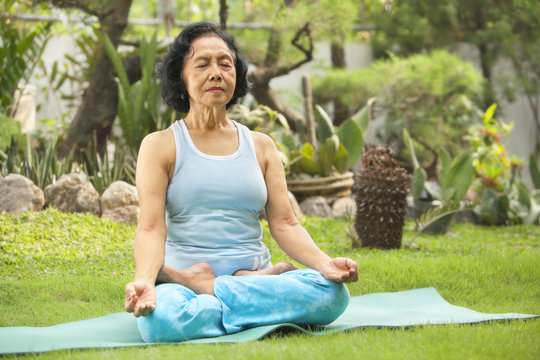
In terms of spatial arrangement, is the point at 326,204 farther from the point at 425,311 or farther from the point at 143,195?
the point at 143,195

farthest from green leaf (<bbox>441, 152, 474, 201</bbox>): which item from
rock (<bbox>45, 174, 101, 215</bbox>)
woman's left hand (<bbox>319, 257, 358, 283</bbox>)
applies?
woman's left hand (<bbox>319, 257, 358, 283</bbox>)

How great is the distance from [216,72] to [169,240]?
681mm

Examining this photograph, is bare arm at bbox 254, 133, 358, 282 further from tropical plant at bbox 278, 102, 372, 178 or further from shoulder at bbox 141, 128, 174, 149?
tropical plant at bbox 278, 102, 372, 178

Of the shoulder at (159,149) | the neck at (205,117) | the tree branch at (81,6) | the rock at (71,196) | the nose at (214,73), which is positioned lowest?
the rock at (71,196)

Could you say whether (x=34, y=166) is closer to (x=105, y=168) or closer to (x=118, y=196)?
(x=105, y=168)

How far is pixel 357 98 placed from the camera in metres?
9.27

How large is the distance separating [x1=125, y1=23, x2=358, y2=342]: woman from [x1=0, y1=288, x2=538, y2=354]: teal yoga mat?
9 centimetres

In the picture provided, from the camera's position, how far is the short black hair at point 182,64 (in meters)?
2.63

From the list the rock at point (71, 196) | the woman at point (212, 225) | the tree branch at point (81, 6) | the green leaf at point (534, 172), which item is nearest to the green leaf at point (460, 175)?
the green leaf at point (534, 172)

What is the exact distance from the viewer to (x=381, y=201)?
182 inches

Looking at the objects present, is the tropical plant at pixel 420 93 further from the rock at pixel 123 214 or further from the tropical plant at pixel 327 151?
the rock at pixel 123 214

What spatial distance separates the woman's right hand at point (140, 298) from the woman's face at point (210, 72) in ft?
A: 2.44

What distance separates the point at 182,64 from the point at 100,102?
4320 millimetres

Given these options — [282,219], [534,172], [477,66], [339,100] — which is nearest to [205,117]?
[282,219]
